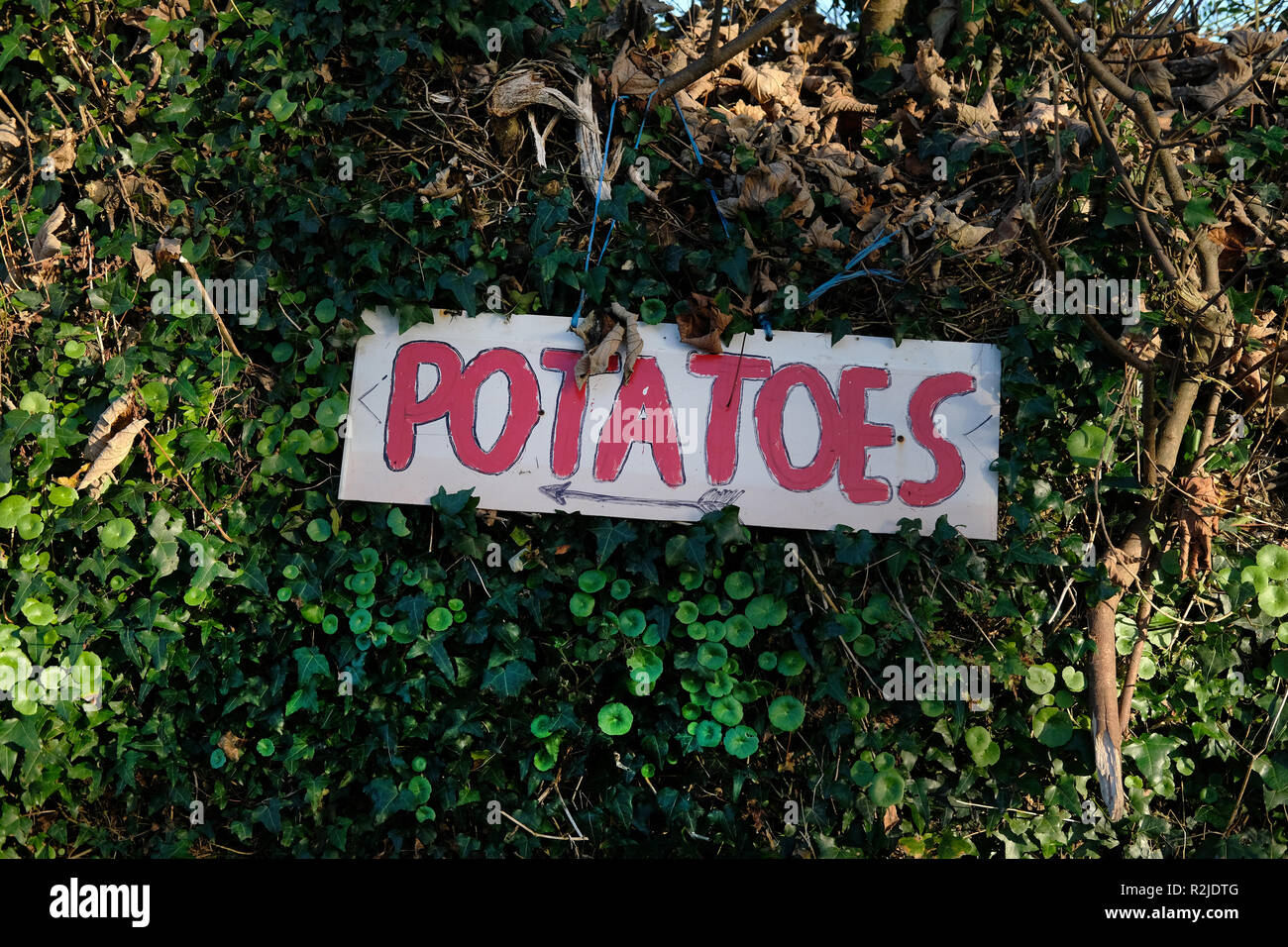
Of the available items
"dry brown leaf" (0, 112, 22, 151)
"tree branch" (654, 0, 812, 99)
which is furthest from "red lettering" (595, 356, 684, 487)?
"dry brown leaf" (0, 112, 22, 151)

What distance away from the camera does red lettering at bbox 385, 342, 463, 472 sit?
10.1 feet

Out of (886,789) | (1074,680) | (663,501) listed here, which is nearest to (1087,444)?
(1074,680)

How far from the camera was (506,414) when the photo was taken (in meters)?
3.12

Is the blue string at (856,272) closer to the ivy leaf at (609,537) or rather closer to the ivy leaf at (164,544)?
the ivy leaf at (609,537)

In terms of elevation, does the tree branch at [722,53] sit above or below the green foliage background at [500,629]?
above

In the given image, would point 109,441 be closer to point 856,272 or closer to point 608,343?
point 608,343

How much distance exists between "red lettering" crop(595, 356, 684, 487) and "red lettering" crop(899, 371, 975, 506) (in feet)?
2.66

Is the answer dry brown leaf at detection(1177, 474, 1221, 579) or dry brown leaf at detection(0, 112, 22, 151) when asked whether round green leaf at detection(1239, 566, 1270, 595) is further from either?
dry brown leaf at detection(0, 112, 22, 151)

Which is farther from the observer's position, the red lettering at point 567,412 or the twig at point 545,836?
the red lettering at point 567,412

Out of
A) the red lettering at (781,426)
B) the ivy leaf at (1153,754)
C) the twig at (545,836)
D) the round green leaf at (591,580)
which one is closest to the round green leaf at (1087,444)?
the red lettering at (781,426)

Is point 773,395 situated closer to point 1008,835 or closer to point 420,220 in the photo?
point 420,220

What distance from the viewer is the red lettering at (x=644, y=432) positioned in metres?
3.07

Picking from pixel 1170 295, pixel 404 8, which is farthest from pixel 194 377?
pixel 1170 295

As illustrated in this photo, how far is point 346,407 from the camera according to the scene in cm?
311
